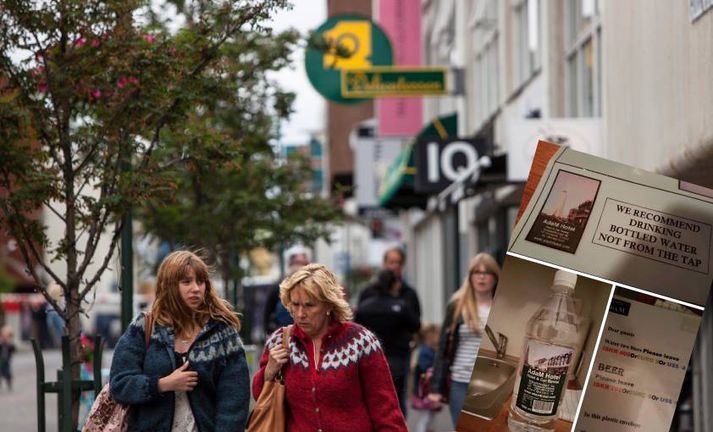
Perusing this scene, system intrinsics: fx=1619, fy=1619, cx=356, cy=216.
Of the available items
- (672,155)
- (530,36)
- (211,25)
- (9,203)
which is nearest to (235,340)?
(9,203)

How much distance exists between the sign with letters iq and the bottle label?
14.0m

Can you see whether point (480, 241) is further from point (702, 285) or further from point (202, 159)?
point (702, 285)

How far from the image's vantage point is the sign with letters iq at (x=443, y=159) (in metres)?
20.9

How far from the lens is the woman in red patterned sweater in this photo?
684cm

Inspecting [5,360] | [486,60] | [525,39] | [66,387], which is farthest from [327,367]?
[5,360]

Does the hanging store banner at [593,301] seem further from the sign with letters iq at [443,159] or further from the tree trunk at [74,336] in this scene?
the sign with letters iq at [443,159]

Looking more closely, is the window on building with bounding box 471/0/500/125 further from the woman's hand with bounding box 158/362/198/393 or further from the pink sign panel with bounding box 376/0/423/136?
the woman's hand with bounding box 158/362/198/393

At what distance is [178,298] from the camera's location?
22.9 feet

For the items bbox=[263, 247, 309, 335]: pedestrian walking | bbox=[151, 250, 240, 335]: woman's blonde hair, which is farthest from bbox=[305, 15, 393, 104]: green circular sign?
bbox=[151, 250, 240, 335]: woman's blonde hair

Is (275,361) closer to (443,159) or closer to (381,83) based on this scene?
(443,159)

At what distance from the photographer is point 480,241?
2906 centimetres

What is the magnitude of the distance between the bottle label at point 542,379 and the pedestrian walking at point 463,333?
13.6 ft

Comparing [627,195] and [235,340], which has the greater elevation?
[627,195]

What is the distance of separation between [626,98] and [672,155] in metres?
2.33
